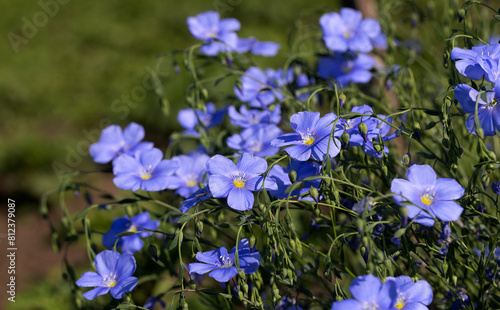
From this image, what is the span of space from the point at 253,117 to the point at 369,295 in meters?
0.79

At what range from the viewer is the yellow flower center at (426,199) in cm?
90

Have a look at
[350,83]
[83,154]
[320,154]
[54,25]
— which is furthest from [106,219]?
[54,25]

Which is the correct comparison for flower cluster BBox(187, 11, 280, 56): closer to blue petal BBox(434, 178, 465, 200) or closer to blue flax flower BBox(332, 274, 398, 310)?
blue petal BBox(434, 178, 465, 200)

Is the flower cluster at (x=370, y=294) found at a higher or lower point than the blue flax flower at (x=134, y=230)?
higher

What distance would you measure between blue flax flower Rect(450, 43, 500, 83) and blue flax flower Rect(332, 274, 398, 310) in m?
0.40

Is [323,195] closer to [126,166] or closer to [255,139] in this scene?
[255,139]

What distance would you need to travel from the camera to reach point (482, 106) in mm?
931

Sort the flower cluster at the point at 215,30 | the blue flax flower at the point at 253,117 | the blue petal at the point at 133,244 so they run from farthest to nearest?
1. the flower cluster at the point at 215,30
2. the blue flax flower at the point at 253,117
3. the blue petal at the point at 133,244

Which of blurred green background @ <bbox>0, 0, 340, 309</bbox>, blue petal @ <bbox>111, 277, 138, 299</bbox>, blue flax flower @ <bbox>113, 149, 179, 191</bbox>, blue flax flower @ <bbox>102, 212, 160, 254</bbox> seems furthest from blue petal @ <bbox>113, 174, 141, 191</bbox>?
blurred green background @ <bbox>0, 0, 340, 309</bbox>

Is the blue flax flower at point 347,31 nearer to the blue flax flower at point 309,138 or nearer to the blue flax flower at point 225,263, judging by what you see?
the blue flax flower at point 309,138

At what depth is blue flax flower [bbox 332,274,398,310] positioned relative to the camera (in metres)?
0.78

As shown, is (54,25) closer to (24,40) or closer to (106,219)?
(24,40)

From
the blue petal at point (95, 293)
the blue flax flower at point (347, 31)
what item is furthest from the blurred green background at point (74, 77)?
the blue petal at point (95, 293)

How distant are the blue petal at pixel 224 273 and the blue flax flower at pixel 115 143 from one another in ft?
1.79
